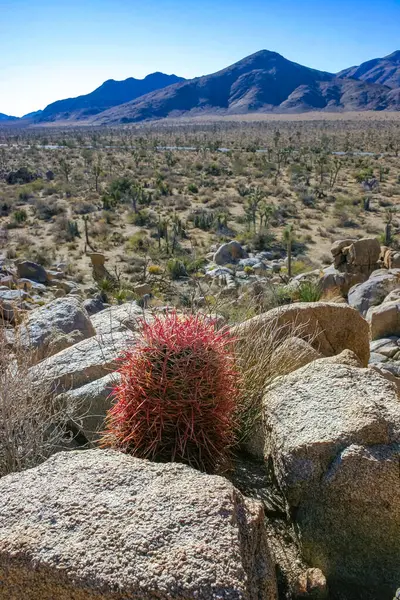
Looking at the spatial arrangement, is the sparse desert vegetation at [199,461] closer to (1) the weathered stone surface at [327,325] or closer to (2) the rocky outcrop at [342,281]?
(1) the weathered stone surface at [327,325]

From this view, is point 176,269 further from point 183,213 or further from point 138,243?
point 183,213

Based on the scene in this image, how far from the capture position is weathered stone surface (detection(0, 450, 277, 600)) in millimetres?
1926

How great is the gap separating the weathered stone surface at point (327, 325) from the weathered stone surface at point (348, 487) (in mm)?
2179

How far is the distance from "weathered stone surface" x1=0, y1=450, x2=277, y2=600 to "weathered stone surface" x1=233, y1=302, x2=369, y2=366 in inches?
113

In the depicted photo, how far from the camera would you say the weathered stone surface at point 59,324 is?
A: 225 inches

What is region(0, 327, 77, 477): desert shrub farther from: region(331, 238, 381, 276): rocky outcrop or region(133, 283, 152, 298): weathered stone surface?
region(331, 238, 381, 276): rocky outcrop

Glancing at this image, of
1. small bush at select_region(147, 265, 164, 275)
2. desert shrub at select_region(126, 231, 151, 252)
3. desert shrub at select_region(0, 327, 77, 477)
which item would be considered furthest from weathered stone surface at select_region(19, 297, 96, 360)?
desert shrub at select_region(126, 231, 151, 252)

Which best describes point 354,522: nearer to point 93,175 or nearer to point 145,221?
point 145,221

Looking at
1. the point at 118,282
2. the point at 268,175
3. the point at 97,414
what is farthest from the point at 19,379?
the point at 268,175

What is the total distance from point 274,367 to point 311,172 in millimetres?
35279

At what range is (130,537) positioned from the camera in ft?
6.78

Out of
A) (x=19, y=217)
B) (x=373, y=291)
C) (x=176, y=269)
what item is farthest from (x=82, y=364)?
(x=19, y=217)

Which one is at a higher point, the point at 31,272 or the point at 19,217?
the point at 31,272

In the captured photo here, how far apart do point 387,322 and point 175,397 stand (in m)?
7.49
